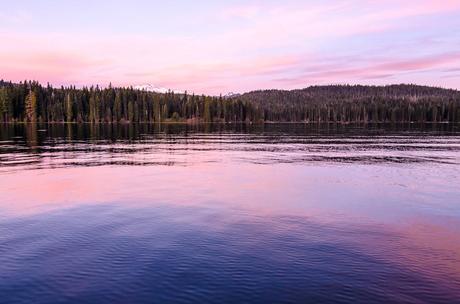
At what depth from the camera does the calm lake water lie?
46.6ft

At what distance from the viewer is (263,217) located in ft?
77.3

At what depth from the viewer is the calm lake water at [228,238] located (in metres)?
14.2

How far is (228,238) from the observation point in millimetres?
19672

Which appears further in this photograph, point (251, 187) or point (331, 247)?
point (251, 187)

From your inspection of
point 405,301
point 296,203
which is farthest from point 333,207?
point 405,301

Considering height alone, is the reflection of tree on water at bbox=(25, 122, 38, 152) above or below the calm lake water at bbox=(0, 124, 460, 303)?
above

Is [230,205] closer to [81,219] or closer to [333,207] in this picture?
[333,207]

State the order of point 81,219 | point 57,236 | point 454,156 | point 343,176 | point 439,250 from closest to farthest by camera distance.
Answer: point 439,250
point 57,236
point 81,219
point 343,176
point 454,156

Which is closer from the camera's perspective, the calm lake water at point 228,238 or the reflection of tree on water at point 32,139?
the calm lake water at point 228,238

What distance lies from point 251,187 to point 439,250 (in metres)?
16.6

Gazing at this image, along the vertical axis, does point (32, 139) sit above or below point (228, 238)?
above

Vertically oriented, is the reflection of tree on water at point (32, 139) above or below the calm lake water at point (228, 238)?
above

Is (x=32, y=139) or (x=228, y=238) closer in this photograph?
(x=228, y=238)

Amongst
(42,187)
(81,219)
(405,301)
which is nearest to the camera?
(405,301)
